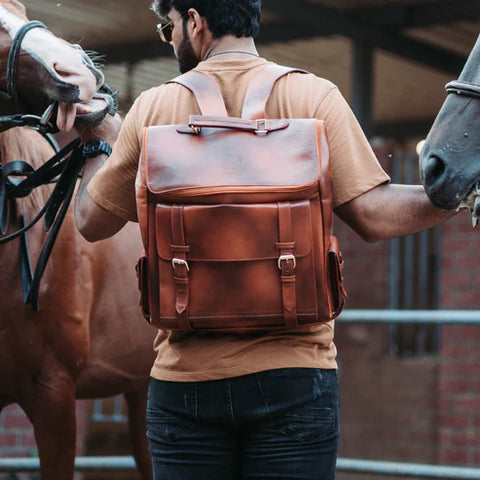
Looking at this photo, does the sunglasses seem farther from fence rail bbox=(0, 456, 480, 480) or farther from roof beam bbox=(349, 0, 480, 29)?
roof beam bbox=(349, 0, 480, 29)

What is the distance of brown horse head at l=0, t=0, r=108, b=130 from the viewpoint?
2.62 metres

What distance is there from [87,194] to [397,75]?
28.0ft

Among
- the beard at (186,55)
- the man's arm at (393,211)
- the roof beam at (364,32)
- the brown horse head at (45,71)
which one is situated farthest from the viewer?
the roof beam at (364,32)

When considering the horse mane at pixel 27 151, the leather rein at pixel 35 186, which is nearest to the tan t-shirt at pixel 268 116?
the leather rein at pixel 35 186

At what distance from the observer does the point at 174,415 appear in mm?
2070

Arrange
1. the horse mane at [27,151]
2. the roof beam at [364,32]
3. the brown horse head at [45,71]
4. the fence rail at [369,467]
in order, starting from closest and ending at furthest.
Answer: the brown horse head at [45,71] → the horse mane at [27,151] → the fence rail at [369,467] → the roof beam at [364,32]

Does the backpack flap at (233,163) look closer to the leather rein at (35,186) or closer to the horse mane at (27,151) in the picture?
the leather rein at (35,186)

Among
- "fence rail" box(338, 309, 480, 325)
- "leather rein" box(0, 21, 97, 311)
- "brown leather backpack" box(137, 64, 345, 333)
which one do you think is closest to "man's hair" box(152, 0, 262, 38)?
"brown leather backpack" box(137, 64, 345, 333)

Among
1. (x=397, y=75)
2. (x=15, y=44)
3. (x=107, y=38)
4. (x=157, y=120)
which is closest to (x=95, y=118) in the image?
(x=15, y=44)

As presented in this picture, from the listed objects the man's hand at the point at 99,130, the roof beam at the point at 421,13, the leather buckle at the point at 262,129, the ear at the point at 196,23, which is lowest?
the roof beam at the point at 421,13

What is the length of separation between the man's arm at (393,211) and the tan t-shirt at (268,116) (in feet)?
0.09

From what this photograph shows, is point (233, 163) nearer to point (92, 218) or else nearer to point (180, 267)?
point (180, 267)

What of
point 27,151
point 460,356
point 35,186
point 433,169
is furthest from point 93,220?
point 460,356

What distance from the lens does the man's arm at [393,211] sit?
2.09 metres
